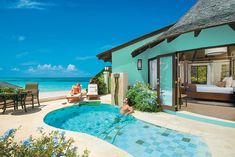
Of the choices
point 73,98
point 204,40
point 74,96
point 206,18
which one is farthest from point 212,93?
point 73,98

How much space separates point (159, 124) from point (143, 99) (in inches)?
81.3

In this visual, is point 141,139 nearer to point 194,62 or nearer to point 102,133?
point 102,133

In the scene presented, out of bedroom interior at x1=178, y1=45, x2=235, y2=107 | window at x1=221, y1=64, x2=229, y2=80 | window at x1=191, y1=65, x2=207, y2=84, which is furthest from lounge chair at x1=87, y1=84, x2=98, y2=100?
window at x1=221, y1=64, x2=229, y2=80

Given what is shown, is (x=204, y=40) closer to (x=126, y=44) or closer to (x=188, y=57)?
(x=126, y=44)

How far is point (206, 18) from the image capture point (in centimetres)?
550

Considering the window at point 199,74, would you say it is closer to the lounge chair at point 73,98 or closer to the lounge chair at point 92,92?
the lounge chair at point 92,92

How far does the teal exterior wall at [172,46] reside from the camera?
5.41m

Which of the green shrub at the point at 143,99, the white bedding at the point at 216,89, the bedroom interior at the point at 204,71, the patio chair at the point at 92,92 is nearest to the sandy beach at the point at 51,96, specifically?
the patio chair at the point at 92,92

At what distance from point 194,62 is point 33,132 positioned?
14811mm

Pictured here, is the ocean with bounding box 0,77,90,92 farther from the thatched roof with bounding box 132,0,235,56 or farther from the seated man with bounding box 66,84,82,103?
the thatched roof with bounding box 132,0,235,56

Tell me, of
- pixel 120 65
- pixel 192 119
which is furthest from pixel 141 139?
pixel 120 65

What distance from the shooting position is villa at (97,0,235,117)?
17.7ft

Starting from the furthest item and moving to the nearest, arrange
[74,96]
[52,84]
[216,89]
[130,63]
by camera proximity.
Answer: [52,84] → [130,63] → [74,96] → [216,89]

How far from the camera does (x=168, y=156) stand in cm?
352
